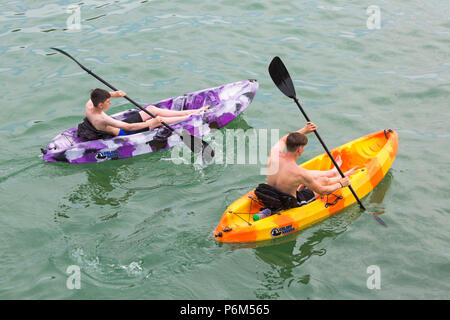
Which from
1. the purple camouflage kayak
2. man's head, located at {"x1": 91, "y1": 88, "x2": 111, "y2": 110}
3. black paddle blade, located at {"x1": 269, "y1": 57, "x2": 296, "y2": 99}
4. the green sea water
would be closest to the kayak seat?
the green sea water

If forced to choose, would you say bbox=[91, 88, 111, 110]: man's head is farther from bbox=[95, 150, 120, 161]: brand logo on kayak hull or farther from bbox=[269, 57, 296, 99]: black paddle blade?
bbox=[269, 57, 296, 99]: black paddle blade

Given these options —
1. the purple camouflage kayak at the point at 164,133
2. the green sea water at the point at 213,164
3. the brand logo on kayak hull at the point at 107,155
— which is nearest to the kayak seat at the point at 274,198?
the green sea water at the point at 213,164

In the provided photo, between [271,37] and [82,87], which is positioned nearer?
[82,87]

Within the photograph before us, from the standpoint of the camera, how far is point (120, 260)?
6535 mm

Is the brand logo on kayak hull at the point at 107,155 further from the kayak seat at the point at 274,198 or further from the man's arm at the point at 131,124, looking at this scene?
the kayak seat at the point at 274,198

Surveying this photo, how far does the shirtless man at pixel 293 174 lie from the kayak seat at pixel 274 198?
8 cm

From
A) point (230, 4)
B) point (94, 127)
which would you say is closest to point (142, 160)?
point (94, 127)

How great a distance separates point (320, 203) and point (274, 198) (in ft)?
2.75

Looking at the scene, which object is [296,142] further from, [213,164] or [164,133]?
[164,133]

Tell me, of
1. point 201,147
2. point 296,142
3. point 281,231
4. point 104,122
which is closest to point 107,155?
point 104,122

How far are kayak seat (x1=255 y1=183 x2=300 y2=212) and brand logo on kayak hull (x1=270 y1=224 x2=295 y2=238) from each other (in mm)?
266

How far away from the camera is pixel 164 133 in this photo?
901 cm

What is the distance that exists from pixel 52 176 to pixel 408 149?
6230mm

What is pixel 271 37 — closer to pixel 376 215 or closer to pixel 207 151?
pixel 207 151
